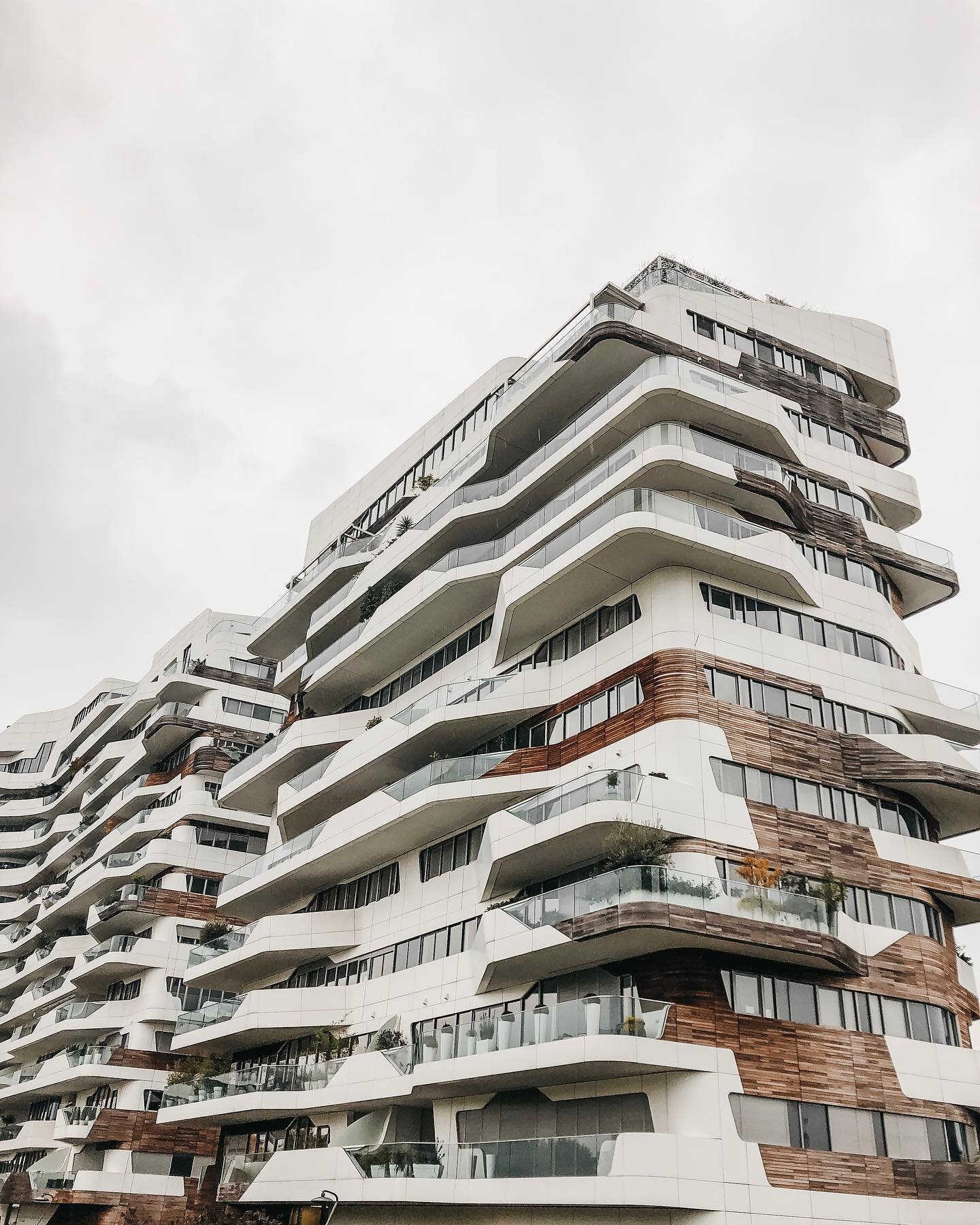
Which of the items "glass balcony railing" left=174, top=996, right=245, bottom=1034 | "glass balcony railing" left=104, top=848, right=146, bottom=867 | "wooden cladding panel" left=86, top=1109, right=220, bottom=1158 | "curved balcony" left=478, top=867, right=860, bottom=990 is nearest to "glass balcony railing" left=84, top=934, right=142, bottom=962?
"glass balcony railing" left=104, top=848, right=146, bottom=867

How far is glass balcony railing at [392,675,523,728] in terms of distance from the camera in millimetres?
33938

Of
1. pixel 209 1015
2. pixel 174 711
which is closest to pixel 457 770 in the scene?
pixel 209 1015

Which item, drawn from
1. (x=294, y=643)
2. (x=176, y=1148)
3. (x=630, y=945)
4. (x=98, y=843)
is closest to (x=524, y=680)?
(x=630, y=945)

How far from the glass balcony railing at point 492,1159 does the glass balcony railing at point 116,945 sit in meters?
26.4

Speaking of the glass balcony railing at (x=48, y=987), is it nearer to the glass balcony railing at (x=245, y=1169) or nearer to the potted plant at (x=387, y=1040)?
the glass balcony railing at (x=245, y=1169)

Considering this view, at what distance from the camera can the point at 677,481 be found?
3269 centimetres

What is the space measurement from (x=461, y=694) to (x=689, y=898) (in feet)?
39.1

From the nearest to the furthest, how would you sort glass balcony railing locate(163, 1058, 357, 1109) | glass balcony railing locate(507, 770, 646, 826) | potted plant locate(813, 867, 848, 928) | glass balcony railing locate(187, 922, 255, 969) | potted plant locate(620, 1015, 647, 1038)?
potted plant locate(620, 1015, 647, 1038) → potted plant locate(813, 867, 848, 928) → glass balcony railing locate(507, 770, 646, 826) → glass balcony railing locate(163, 1058, 357, 1109) → glass balcony railing locate(187, 922, 255, 969)

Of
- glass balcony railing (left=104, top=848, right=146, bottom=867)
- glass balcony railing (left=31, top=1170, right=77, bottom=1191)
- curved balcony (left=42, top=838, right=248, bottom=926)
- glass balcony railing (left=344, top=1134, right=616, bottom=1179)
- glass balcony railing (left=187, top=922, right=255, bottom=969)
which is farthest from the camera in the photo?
glass balcony railing (left=104, top=848, right=146, bottom=867)

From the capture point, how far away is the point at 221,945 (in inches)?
1666

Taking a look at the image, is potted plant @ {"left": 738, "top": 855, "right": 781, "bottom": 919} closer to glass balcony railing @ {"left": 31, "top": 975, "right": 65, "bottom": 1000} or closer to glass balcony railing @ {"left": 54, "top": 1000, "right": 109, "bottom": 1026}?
glass balcony railing @ {"left": 54, "top": 1000, "right": 109, "bottom": 1026}

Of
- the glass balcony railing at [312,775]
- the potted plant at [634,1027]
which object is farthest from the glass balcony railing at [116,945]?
the potted plant at [634,1027]

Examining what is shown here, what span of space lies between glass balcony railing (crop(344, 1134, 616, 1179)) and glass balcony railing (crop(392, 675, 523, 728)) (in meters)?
12.6

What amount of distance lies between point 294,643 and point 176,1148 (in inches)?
911
